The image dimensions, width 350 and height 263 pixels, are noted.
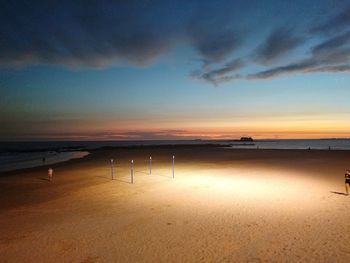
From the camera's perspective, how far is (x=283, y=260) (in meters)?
6.84

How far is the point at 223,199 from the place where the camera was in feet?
43.1

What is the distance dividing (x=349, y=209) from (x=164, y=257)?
869 centimetres

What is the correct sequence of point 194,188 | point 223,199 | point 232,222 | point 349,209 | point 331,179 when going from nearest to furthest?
1. point 232,222
2. point 349,209
3. point 223,199
4. point 194,188
5. point 331,179

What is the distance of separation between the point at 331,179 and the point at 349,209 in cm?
873

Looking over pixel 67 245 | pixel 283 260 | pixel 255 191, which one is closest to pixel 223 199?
pixel 255 191

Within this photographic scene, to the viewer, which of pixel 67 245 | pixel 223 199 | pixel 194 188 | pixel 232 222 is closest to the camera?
pixel 67 245

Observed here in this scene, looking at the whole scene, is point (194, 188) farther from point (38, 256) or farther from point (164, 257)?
point (38, 256)

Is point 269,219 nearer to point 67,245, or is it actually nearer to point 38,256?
point 67,245

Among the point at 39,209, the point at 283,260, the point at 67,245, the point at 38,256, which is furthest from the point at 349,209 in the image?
the point at 39,209

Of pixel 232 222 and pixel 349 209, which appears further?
pixel 349 209

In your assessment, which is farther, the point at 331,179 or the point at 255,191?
the point at 331,179

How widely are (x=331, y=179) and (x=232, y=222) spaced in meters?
13.0

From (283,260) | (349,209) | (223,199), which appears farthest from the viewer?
(223,199)

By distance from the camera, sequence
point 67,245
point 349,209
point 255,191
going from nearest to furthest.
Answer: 1. point 67,245
2. point 349,209
3. point 255,191
